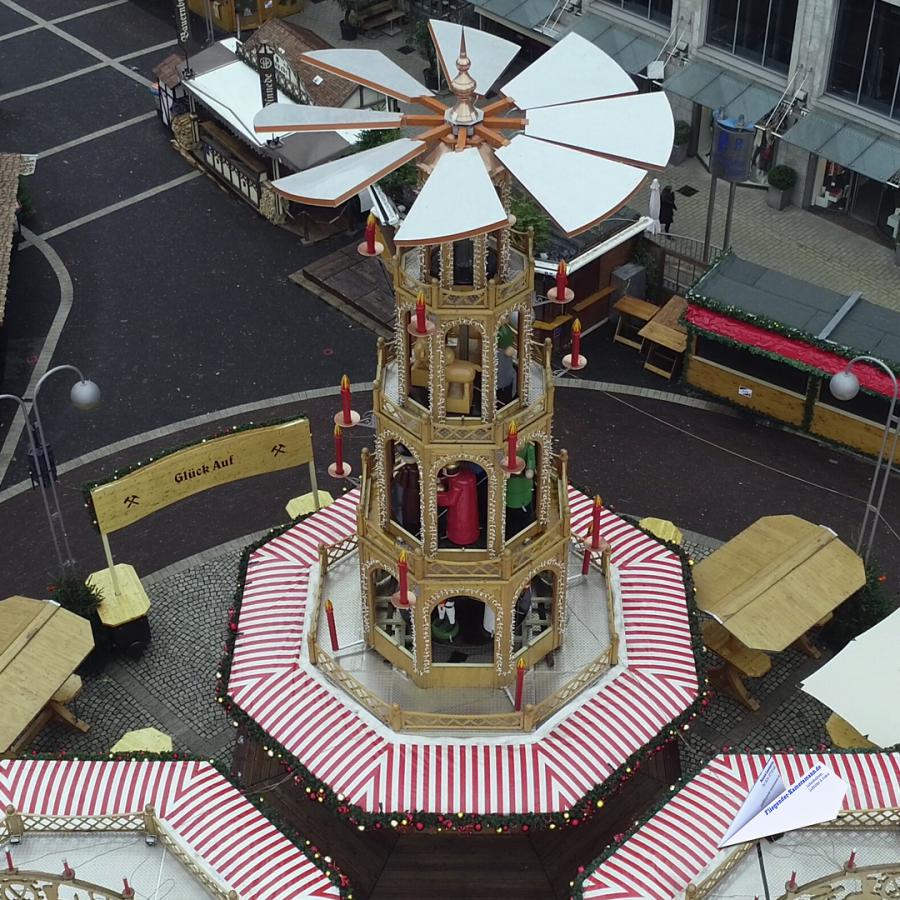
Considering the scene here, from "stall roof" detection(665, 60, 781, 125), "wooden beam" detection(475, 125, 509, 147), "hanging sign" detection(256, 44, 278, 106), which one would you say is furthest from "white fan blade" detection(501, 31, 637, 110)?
"hanging sign" detection(256, 44, 278, 106)

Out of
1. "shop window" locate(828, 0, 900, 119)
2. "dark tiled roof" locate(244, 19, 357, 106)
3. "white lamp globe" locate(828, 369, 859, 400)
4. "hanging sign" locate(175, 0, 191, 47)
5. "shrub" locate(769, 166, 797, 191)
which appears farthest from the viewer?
"hanging sign" locate(175, 0, 191, 47)

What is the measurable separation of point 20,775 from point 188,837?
12.8 ft

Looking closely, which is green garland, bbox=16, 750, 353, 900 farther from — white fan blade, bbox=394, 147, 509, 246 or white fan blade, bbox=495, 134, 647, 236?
white fan blade, bbox=495, 134, 647, 236

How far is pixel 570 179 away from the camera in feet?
74.9

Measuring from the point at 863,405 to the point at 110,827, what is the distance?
76.3 ft

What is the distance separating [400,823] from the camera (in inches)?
1077

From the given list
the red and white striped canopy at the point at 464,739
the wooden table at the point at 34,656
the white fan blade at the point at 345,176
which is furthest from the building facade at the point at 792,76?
the wooden table at the point at 34,656

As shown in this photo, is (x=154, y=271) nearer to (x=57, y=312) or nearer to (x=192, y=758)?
(x=57, y=312)

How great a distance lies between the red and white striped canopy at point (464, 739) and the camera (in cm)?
2775

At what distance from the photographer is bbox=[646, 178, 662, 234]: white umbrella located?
45219 millimetres

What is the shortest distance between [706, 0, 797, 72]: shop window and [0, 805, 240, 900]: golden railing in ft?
110

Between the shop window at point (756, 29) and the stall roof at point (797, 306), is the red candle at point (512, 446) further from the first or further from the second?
the shop window at point (756, 29)

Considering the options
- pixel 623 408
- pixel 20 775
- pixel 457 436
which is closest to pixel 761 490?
pixel 623 408

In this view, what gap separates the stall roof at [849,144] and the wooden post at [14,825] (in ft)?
106
